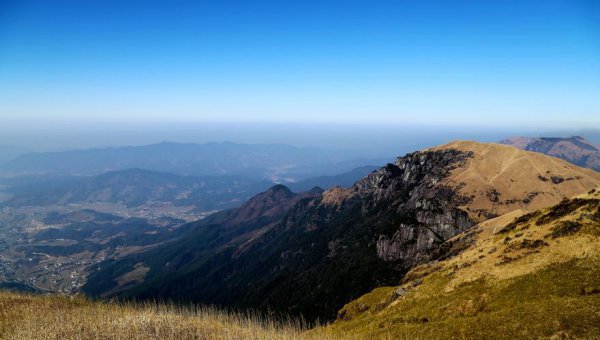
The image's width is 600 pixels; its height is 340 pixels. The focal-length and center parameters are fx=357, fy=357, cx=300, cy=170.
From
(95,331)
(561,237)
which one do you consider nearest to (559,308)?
(561,237)

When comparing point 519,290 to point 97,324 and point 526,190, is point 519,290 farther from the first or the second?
point 526,190

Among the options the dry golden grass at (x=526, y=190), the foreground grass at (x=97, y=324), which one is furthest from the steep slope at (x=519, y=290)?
the dry golden grass at (x=526, y=190)

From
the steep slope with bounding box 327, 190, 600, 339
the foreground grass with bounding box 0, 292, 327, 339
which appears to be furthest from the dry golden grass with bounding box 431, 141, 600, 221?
the foreground grass with bounding box 0, 292, 327, 339

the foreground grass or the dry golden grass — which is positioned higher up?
the foreground grass

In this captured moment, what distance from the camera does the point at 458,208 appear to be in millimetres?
180625

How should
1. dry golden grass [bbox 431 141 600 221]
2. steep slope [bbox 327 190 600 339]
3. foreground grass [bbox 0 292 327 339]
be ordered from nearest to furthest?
1. foreground grass [bbox 0 292 327 339]
2. steep slope [bbox 327 190 600 339]
3. dry golden grass [bbox 431 141 600 221]

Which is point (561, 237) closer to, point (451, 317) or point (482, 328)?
point (451, 317)

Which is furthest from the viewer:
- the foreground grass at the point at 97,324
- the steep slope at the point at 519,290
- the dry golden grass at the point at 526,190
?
the dry golden grass at the point at 526,190

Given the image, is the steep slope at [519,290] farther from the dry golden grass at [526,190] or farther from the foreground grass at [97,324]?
the dry golden grass at [526,190]

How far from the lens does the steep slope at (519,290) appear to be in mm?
46344

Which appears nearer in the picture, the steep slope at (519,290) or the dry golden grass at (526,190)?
the steep slope at (519,290)

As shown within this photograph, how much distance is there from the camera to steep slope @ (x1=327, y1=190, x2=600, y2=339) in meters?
46.3

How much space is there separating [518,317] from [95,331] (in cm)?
5416

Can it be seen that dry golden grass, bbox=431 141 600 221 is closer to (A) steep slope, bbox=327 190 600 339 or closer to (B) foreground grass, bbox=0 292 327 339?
(A) steep slope, bbox=327 190 600 339
